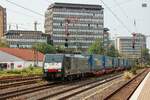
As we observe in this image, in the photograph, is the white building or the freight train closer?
the freight train

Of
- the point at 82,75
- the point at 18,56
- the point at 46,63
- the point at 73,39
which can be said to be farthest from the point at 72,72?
the point at 73,39

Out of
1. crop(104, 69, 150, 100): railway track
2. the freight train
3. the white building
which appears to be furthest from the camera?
the white building

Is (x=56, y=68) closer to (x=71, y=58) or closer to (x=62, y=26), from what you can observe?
(x=71, y=58)

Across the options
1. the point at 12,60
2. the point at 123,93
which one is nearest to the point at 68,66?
the point at 123,93

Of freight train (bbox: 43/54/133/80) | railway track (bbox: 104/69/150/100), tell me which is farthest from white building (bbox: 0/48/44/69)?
railway track (bbox: 104/69/150/100)

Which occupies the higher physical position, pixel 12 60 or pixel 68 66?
pixel 68 66

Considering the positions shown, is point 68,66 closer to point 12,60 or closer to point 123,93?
point 123,93

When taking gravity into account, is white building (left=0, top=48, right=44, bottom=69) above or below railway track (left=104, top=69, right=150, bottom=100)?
above

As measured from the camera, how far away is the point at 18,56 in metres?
93.6

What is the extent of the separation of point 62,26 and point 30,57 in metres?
98.4

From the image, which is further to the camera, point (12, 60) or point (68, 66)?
point (12, 60)

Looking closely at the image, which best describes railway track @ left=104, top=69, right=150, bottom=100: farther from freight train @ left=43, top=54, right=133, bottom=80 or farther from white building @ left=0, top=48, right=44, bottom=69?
white building @ left=0, top=48, right=44, bottom=69

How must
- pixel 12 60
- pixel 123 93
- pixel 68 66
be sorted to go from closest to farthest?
1. pixel 123 93
2. pixel 68 66
3. pixel 12 60

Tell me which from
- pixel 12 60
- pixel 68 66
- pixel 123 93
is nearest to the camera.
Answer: pixel 123 93
